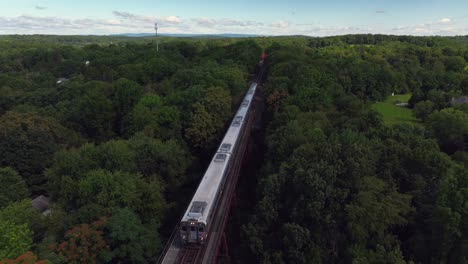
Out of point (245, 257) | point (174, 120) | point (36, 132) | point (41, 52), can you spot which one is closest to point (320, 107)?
point (174, 120)

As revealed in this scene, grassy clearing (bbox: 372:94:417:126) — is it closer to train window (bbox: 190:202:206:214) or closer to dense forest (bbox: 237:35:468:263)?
dense forest (bbox: 237:35:468:263)

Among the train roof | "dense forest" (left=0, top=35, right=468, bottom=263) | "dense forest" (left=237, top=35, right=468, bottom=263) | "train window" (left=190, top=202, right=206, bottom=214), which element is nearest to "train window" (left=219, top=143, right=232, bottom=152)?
the train roof

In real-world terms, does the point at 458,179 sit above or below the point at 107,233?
above

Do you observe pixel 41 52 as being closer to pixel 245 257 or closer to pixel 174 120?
pixel 174 120

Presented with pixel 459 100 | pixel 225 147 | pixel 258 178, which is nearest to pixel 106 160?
pixel 225 147

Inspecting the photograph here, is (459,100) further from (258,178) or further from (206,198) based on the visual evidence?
(206,198)

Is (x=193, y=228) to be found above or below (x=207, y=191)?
below

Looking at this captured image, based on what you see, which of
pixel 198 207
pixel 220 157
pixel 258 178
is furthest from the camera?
pixel 258 178
